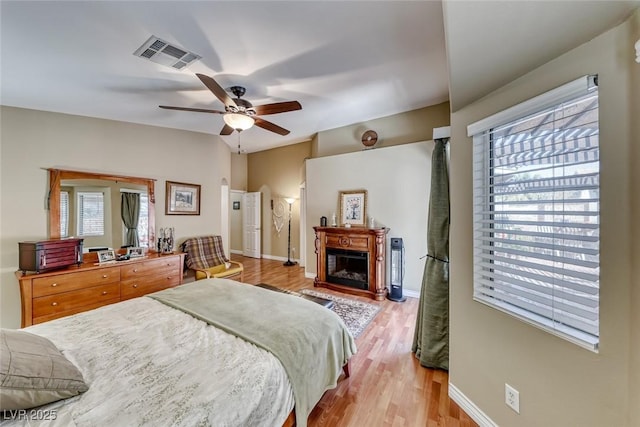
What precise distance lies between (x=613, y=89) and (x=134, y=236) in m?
4.80

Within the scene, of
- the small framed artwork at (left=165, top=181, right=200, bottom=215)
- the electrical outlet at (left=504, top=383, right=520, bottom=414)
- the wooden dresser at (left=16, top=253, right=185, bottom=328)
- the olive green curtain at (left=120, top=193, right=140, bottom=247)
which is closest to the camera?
the electrical outlet at (left=504, top=383, right=520, bottom=414)

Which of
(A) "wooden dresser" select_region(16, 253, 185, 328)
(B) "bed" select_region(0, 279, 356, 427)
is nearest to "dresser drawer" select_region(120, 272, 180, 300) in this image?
(A) "wooden dresser" select_region(16, 253, 185, 328)

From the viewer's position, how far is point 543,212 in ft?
3.99

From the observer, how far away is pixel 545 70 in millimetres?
1202

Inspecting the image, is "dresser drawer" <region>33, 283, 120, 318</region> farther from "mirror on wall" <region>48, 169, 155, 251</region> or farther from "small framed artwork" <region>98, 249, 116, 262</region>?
"mirror on wall" <region>48, 169, 155, 251</region>

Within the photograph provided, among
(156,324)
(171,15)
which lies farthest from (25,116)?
(156,324)

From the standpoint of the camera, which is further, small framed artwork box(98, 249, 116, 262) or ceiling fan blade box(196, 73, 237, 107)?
small framed artwork box(98, 249, 116, 262)

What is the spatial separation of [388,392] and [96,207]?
13.4 ft

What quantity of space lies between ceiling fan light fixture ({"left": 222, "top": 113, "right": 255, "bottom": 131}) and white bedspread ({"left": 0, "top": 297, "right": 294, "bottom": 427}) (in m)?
1.96

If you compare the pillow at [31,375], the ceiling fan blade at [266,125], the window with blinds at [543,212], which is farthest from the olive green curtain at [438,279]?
Result: the pillow at [31,375]

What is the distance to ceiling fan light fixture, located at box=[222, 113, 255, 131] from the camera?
2.51 m

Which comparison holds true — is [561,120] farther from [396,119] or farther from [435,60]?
[396,119]

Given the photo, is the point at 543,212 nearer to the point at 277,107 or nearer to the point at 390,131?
the point at 277,107

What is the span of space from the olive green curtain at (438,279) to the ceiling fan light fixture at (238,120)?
194cm
